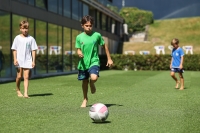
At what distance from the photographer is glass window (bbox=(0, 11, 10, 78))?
53.9ft

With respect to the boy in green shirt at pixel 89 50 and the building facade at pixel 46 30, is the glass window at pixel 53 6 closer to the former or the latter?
the building facade at pixel 46 30

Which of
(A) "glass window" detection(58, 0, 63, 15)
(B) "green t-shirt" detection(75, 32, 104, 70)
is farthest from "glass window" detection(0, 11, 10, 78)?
(B) "green t-shirt" detection(75, 32, 104, 70)

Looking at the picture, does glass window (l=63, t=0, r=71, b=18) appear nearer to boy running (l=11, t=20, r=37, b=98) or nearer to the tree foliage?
boy running (l=11, t=20, r=37, b=98)

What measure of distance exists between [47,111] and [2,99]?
238 centimetres

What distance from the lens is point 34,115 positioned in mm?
6586

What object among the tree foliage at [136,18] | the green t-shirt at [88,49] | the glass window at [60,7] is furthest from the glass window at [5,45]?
the tree foliage at [136,18]

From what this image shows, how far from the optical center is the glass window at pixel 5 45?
1642cm

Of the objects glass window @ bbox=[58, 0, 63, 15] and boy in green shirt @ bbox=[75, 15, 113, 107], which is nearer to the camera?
boy in green shirt @ bbox=[75, 15, 113, 107]

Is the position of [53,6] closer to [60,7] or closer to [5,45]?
[60,7]

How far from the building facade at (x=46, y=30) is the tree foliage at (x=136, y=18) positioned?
23.9 meters

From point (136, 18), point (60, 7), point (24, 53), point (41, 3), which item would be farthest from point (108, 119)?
point (136, 18)

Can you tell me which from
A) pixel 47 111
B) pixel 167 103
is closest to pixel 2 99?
pixel 47 111

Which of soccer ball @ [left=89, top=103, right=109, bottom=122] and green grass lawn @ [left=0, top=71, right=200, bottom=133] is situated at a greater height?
soccer ball @ [left=89, top=103, right=109, bottom=122]

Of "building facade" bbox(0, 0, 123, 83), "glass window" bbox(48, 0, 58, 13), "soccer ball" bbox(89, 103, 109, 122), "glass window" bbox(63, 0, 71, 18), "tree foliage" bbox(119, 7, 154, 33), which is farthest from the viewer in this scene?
"tree foliage" bbox(119, 7, 154, 33)
